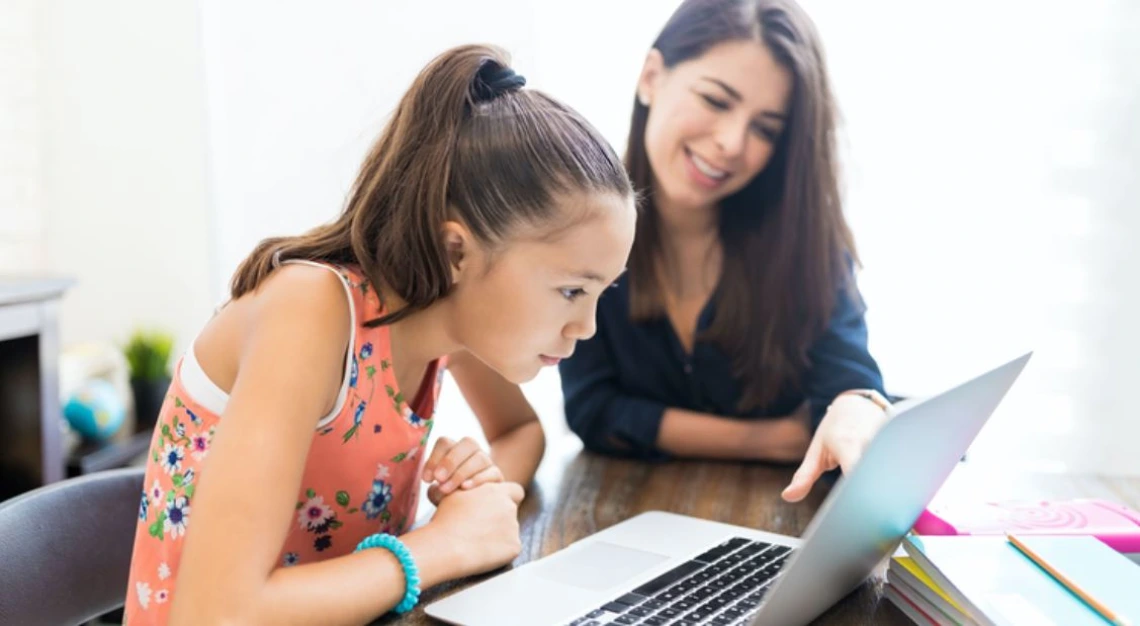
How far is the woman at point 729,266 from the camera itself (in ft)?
4.49

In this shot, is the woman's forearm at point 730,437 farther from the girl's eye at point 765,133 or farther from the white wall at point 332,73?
the white wall at point 332,73

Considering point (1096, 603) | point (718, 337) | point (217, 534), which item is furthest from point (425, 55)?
point (1096, 603)

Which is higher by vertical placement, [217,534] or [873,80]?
[873,80]

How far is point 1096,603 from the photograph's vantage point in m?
0.72

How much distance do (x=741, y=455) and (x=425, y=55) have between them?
134 cm

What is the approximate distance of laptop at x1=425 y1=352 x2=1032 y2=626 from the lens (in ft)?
2.23

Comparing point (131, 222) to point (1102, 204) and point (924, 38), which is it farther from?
point (1102, 204)

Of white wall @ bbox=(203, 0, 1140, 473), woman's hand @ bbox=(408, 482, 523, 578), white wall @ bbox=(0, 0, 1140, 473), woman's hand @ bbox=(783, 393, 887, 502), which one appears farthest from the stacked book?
white wall @ bbox=(203, 0, 1140, 473)

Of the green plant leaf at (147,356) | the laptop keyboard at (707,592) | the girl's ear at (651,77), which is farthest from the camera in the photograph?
the green plant leaf at (147,356)

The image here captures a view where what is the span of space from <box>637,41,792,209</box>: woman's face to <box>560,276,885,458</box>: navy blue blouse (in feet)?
0.52

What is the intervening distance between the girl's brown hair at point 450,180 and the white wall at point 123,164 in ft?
5.51

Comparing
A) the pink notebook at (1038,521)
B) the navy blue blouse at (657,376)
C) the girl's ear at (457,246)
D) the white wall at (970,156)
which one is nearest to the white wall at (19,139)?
the white wall at (970,156)

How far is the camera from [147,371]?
2.42 m

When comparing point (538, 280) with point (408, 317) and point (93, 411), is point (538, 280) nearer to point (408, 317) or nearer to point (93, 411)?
point (408, 317)
